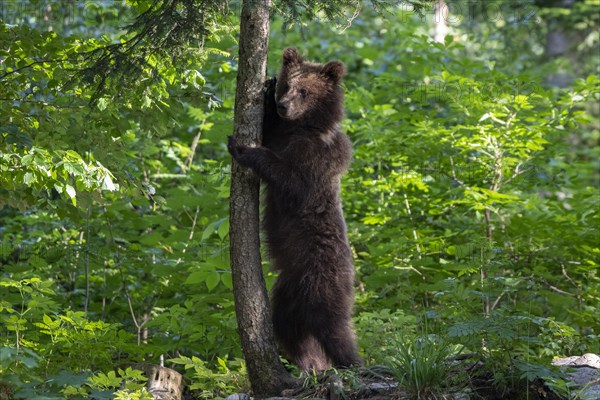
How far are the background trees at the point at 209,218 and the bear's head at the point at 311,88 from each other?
0.47m

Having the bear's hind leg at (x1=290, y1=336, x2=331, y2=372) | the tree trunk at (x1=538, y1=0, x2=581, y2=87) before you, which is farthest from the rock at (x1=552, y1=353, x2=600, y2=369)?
the tree trunk at (x1=538, y1=0, x2=581, y2=87)

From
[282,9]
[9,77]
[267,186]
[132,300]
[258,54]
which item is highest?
[282,9]

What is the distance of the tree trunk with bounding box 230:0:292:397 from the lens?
5277 mm

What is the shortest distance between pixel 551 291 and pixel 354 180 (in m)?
2.53

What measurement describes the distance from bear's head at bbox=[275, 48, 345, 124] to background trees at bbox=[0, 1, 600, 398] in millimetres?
471

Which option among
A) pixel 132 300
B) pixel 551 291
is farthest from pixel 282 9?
pixel 551 291

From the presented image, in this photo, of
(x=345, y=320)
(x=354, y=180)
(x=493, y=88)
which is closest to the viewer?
(x=345, y=320)

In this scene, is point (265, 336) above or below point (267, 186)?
below

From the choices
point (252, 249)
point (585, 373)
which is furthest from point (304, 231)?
point (585, 373)

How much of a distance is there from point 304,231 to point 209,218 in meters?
2.72

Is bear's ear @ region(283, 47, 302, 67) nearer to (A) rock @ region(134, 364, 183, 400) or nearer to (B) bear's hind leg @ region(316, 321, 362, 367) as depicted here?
(B) bear's hind leg @ region(316, 321, 362, 367)

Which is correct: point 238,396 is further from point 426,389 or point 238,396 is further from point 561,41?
point 561,41

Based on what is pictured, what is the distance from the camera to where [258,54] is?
17.4ft

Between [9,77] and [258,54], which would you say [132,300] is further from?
[258,54]
